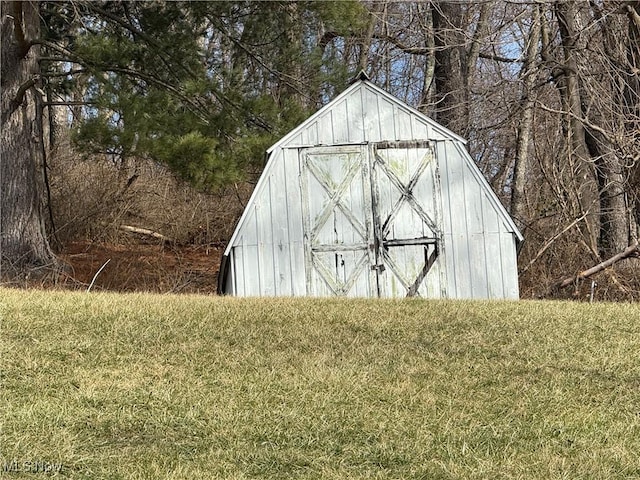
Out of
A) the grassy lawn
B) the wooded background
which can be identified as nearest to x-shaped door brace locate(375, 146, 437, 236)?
the wooded background

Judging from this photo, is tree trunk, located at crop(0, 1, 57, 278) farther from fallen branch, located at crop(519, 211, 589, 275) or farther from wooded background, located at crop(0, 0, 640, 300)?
fallen branch, located at crop(519, 211, 589, 275)

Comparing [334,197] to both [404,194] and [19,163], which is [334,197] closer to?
[404,194]

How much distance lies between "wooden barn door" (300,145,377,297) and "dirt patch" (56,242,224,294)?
472 centimetres

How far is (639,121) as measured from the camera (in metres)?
14.0

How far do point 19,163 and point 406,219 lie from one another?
287 inches

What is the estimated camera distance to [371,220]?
1262 cm

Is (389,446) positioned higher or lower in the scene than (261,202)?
lower

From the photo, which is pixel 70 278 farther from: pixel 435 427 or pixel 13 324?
pixel 435 427

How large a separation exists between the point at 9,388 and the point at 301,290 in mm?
6871

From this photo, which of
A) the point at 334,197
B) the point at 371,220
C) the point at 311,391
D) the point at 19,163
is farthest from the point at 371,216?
the point at 311,391

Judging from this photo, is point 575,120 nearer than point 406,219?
No

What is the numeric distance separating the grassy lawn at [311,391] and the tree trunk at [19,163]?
450 centimetres

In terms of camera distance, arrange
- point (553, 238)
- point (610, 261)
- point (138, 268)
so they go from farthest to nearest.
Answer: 1. point (138, 268)
2. point (553, 238)
3. point (610, 261)

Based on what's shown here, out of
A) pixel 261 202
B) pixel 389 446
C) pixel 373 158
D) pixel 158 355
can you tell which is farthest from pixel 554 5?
pixel 389 446
